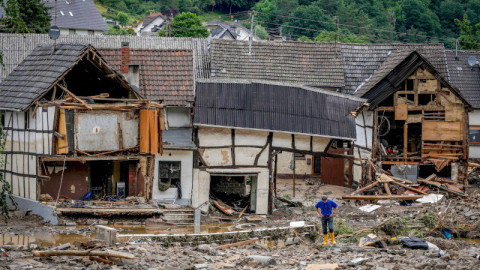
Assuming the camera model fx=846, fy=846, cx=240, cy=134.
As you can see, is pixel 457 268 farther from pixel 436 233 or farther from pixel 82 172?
pixel 82 172

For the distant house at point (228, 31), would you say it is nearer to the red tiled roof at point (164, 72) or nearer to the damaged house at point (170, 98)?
the red tiled roof at point (164, 72)

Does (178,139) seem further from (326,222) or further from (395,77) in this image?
(395,77)

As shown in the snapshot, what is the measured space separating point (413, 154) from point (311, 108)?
8.99 metres

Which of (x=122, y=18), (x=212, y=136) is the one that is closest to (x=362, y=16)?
(x=122, y=18)

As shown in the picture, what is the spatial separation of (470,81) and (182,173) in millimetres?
26748

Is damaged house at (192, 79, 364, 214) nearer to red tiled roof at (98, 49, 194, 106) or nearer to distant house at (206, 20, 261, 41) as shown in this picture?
red tiled roof at (98, 49, 194, 106)

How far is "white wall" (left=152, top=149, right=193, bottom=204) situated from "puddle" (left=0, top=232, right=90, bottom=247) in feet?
20.8

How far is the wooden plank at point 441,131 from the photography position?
4144 centimetres

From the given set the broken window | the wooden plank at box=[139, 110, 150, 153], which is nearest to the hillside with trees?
the broken window

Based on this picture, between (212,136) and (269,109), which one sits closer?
(212,136)

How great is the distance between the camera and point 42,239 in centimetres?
2700

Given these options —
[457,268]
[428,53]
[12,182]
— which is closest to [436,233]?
[457,268]

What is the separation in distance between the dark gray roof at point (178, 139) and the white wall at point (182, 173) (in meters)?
0.36

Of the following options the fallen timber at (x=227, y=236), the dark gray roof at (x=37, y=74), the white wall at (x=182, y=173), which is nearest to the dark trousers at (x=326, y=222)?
the fallen timber at (x=227, y=236)
